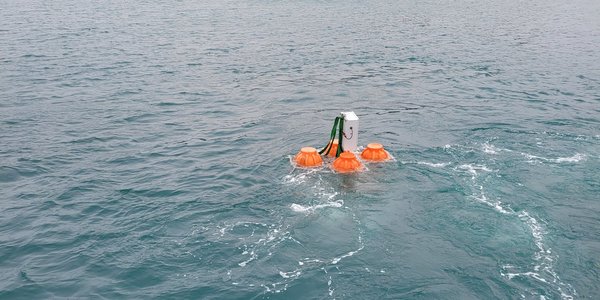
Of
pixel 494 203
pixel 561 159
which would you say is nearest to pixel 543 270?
pixel 494 203

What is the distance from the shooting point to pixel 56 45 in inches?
2808

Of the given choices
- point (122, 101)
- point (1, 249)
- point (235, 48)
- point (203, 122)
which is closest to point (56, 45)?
point (235, 48)

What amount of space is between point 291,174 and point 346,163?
3264 mm

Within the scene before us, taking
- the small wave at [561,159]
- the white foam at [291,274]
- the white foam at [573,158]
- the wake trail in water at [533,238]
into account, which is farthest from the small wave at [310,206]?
the white foam at [573,158]

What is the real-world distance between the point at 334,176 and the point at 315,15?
7694cm

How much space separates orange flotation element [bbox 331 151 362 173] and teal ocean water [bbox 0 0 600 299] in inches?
24.1

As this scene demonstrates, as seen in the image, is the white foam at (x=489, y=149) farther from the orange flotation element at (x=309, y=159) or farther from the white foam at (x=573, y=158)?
the orange flotation element at (x=309, y=159)

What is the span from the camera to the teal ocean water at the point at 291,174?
22.8 meters

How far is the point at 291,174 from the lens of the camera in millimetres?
32031

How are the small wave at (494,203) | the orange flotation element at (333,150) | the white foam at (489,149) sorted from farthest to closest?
the white foam at (489,149) < the orange flotation element at (333,150) < the small wave at (494,203)

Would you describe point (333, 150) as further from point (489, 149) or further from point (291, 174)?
point (489, 149)

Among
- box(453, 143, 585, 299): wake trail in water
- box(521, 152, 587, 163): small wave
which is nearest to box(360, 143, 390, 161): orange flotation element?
box(453, 143, 585, 299): wake trail in water

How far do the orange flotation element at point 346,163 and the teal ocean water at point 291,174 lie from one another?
612 mm

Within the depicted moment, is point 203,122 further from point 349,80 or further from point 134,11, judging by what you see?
point 134,11
